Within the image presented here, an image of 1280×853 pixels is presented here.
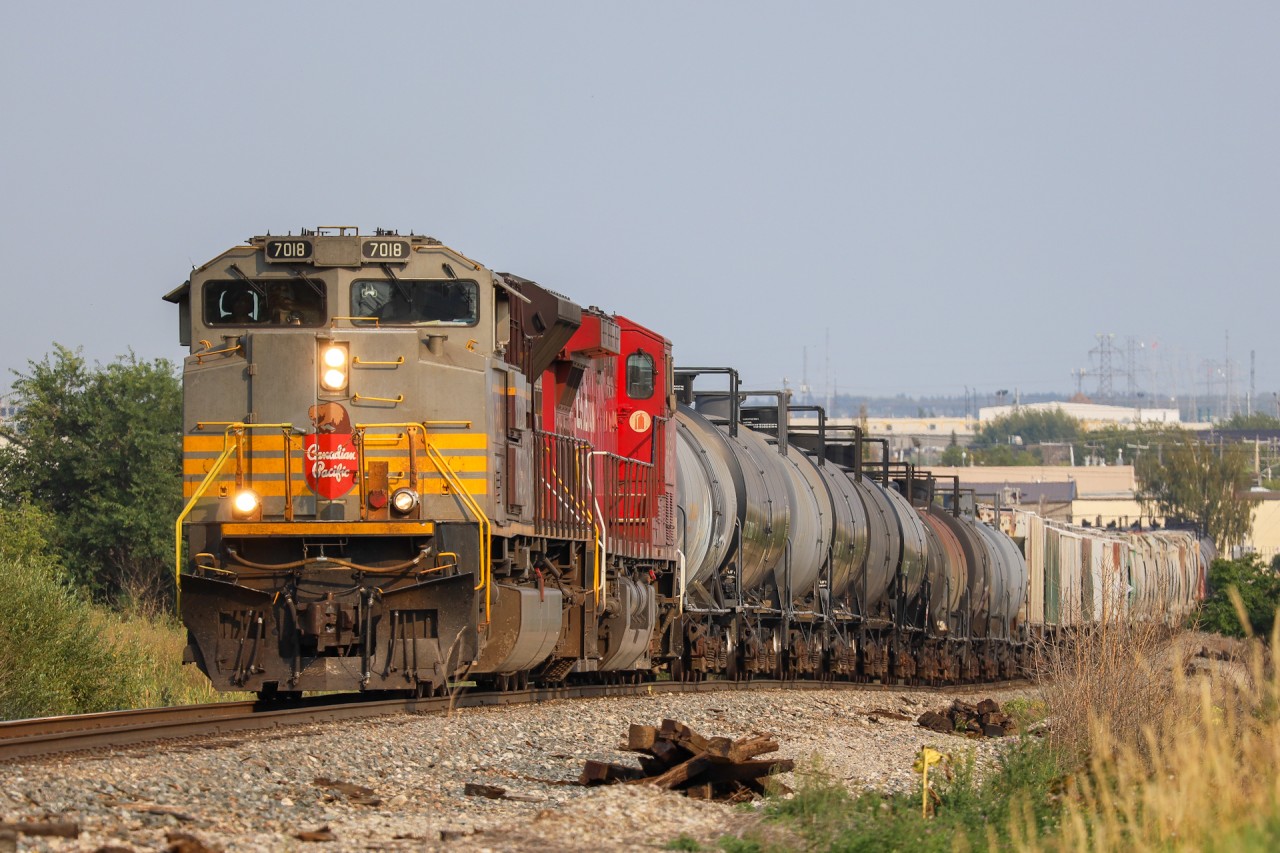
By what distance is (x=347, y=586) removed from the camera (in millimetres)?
12406

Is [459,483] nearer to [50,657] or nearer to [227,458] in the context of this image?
[227,458]

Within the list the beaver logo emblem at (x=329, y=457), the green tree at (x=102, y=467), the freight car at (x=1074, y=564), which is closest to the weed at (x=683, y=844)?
the beaver logo emblem at (x=329, y=457)

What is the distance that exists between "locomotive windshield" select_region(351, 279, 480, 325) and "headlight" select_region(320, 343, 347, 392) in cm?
46

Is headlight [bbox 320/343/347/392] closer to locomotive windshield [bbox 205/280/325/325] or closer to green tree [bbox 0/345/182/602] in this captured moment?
locomotive windshield [bbox 205/280/325/325]

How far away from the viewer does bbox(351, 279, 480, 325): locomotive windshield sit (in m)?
13.1

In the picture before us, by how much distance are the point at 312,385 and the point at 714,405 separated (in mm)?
11529

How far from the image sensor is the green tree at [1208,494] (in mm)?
106438

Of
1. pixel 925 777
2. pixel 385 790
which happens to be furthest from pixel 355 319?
Result: pixel 925 777

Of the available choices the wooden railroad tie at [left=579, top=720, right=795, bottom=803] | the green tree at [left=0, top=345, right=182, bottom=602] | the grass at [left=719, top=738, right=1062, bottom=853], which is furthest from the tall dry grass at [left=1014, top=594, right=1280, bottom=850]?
the green tree at [left=0, top=345, right=182, bottom=602]

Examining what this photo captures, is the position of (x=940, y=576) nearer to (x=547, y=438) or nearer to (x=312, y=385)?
(x=547, y=438)

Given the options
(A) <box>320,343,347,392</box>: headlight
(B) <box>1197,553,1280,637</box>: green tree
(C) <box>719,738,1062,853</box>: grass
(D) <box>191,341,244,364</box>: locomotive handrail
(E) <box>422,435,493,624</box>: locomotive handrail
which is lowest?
(B) <box>1197,553,1280,637</box>: green tree

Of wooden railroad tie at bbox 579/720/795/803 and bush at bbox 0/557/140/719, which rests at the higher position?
wooden railroad tie at bbox 579/720/795/803

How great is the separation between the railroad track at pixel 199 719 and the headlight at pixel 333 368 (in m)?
2.33

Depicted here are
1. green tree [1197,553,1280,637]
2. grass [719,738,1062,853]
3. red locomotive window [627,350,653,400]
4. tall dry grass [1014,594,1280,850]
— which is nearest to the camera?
tall dry grass [1014,594,1280,850]
